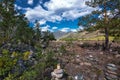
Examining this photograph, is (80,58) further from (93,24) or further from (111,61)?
(93,24)

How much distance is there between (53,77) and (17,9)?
31320 mm

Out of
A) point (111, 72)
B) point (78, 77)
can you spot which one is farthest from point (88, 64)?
point (78, 77)

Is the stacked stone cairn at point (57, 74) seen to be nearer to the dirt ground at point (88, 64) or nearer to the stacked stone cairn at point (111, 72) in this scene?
the dirt ground at point (88, 64)

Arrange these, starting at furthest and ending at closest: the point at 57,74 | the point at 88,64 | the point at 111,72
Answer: the point at 88,64 < the point at 111,72 < the point at 57,74

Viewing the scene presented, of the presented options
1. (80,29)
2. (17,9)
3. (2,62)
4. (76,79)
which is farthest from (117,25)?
(17,9)

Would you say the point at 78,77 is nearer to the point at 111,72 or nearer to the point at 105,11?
the point at 111,72

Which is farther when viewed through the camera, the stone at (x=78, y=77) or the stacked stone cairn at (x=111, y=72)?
the stacked stone cairn at (x=111, y=72)

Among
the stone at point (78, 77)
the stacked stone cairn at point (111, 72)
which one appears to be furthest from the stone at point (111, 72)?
the stone at point (78, 77)

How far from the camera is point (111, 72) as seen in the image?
2097 cm

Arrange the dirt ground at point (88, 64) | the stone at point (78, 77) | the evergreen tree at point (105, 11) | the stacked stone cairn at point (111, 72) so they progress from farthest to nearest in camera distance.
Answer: the evergreen tree at point (105, 11)
the dirt ground at point (88, 64)
the stacked stone cairn at point (111, 72)
the stone at point (78, 77)

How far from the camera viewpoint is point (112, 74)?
20469 millimetres

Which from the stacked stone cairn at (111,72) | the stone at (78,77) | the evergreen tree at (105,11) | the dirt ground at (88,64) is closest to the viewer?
the stone at (78,77)

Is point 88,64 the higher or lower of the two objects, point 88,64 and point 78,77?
the higher

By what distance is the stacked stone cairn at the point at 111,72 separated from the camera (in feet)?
64.3
